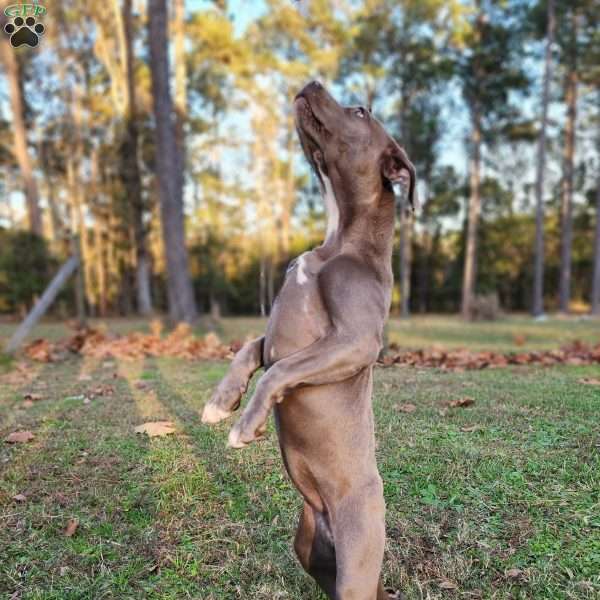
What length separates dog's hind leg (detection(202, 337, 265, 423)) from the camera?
84.8 inches

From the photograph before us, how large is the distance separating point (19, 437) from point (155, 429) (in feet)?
3.33

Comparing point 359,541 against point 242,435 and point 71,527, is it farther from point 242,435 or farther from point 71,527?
point 71,527

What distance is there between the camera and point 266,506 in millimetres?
3453

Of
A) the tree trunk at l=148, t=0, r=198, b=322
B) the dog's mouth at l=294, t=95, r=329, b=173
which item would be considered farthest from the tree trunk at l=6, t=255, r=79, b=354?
the dog's mouth at l=294, t=95, r=329, b=173

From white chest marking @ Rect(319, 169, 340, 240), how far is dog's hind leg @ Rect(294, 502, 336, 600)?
3.70 ft

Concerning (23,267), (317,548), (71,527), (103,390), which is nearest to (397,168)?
(317,548)

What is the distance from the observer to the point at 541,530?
3.17m

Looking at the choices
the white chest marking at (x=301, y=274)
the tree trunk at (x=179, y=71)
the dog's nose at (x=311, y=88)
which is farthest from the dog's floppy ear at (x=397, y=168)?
the tree trunk at (x=179, y=71)

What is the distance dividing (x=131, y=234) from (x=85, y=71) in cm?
851

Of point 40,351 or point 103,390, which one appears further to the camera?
point 40,351

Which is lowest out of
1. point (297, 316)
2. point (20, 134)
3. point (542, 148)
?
point (297, 316)

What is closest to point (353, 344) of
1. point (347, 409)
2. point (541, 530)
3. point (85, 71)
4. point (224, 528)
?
point (347, 409)

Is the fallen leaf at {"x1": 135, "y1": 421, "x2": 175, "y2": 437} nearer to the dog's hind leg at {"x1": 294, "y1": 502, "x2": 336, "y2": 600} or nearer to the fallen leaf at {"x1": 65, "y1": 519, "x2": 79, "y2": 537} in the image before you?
the fallen leaf at {"x1": 65, "y1": 519, "x2": 79, "y2": 537}

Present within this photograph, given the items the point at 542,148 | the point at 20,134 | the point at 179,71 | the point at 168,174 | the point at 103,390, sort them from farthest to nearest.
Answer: the point at 20,134 < the point at 542,148 < the point at 179,71 < the point at 168,174 < the point at 103,390
